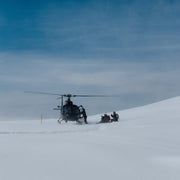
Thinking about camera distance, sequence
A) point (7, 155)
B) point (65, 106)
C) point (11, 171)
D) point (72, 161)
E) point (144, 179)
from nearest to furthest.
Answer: point (144, 179) → point (11, 171) → point (72, 161) → point (7, 155) → point (65, 106)

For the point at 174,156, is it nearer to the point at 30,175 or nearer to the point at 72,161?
the point at 72,161

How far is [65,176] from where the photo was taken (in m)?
3.85

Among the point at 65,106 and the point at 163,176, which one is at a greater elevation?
the point at 65,106

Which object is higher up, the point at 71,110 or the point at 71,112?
the point at 71,110

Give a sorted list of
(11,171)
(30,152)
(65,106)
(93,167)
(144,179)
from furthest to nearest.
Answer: (65,106), (30,152), (93,167), (11,171), (144,179)

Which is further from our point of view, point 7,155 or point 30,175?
point 7,155

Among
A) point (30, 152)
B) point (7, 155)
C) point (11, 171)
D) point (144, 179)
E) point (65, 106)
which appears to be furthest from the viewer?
point (65, 106)

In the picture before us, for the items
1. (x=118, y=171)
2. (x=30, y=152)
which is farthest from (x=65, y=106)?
(x=118, y=171)

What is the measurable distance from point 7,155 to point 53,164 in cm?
125

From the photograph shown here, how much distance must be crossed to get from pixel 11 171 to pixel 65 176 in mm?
861

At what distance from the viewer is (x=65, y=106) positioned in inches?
923

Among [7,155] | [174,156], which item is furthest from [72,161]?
[174,156]

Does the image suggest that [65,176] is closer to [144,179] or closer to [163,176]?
[144,179]

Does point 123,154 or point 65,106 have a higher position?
point 65,106
